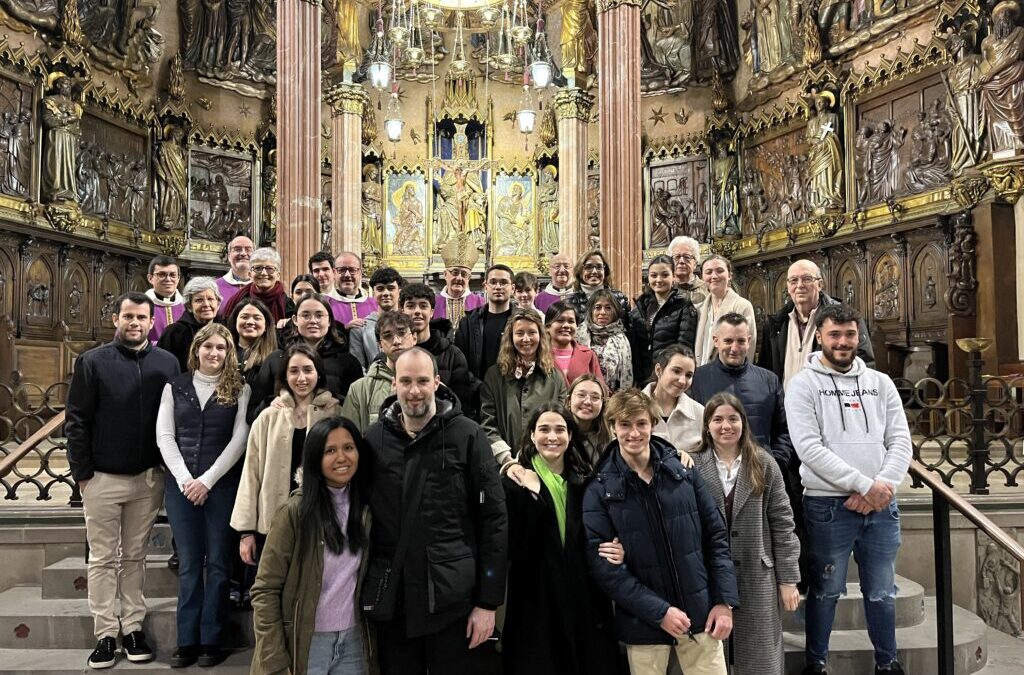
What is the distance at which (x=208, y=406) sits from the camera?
4488mm

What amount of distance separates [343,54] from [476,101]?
3404 mm

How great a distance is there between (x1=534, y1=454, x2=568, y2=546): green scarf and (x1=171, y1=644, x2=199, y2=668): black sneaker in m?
2.30

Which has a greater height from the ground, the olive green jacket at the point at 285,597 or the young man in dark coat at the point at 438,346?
the young man in dark coat at the point at 438,346

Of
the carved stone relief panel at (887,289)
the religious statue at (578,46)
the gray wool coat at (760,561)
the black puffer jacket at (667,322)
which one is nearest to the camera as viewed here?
the gray wool coat at (760,561)

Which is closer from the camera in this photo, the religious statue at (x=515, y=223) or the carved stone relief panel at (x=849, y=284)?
the carved stone relief panel at (x=849, y=284)

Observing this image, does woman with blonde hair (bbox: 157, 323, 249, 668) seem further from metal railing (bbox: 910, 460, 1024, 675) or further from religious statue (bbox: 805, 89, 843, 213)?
religious statue (bbox: 805, 89, 843, 213)

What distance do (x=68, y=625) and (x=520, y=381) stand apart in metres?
3.45

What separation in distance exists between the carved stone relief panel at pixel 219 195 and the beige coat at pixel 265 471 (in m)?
14.0

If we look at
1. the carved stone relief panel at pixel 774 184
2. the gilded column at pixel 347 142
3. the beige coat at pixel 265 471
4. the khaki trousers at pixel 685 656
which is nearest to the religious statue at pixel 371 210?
the gilded column at pixel 347 142

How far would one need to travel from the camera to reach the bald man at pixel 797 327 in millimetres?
5109

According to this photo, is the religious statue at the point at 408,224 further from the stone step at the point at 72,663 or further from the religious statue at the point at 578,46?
the stone step at the point at 72,663

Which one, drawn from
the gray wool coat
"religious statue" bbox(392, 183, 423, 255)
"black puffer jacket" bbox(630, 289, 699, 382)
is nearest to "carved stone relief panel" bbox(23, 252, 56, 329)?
"religious statue" bbox(392, 183, 423, 255)

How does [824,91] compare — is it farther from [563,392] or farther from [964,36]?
[563,392]

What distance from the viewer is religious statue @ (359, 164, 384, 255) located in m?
18.6
